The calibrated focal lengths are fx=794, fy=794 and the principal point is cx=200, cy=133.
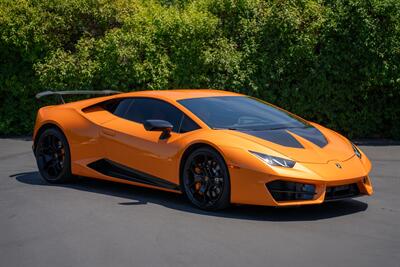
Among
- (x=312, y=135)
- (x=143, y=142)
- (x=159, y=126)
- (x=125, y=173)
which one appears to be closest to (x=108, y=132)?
(x=125, y=173)

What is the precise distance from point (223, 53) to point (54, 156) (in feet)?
17.2

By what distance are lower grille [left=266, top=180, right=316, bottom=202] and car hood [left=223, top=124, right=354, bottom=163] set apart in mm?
258

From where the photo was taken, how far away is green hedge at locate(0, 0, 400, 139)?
13.4 meters

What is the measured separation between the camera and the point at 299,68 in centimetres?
1368

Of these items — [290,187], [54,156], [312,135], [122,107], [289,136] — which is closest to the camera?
[290,187]

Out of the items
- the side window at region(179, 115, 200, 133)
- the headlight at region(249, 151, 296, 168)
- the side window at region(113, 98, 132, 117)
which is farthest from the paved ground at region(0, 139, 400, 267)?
the side window at region(113, 98, 132, 117)

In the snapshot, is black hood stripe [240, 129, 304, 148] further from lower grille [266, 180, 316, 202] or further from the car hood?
lower grille [266, 180, 316, 202]

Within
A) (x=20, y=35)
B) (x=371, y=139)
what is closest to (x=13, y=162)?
(x=20, y=35)

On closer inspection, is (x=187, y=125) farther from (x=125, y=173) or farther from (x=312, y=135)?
(x=312, y=135)

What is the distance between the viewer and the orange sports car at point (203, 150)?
7152mm

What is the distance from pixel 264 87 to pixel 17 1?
507 cm

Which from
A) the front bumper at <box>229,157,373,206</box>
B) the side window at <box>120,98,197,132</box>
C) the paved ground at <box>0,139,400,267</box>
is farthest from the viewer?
the side window at <box>120,98,197,132</box>

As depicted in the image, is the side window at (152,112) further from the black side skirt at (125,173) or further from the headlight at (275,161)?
the headlight at (275,161)

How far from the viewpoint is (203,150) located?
7527 mm
